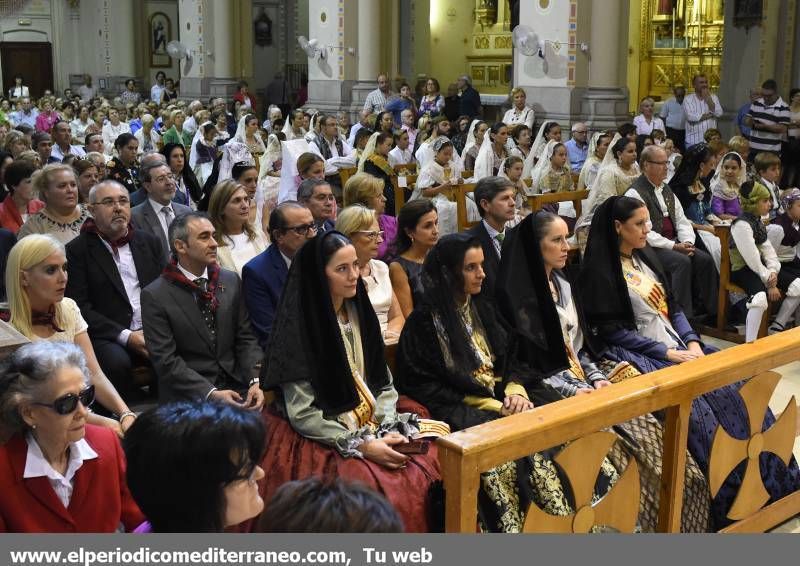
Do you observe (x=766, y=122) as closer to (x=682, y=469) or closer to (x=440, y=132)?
(x=440, y=132)

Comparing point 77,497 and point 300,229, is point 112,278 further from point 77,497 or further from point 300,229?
point 77,497

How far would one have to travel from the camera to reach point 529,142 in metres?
10.8

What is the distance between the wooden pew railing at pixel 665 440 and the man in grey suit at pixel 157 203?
335 centimetres

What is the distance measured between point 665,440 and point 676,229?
4168 millimetres

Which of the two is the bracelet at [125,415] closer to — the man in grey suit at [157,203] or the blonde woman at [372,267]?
the blonde woman at [372,267]

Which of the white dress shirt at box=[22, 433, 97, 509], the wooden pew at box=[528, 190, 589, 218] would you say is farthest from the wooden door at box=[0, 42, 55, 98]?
the white dress shirt at box=[22, 433, 97, 509]

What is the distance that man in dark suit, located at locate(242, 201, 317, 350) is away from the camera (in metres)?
4.53

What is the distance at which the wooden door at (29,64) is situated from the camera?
89.4ft

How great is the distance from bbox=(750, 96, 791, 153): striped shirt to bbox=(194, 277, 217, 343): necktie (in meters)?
9.51

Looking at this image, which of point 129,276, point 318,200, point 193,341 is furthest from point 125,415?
point 318,200

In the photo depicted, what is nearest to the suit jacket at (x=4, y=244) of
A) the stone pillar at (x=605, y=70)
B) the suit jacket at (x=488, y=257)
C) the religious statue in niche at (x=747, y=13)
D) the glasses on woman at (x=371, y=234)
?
the glasses on woman at (x=371, y=234)

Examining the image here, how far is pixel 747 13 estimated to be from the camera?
13.7 meters

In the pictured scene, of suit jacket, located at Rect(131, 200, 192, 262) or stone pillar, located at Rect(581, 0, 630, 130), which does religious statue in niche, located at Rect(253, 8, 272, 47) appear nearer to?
stone pillar, located at Rect(581, 0, 630, 130)

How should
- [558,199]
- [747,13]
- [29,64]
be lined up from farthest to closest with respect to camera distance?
[29,64], [747,13], [558,199]
